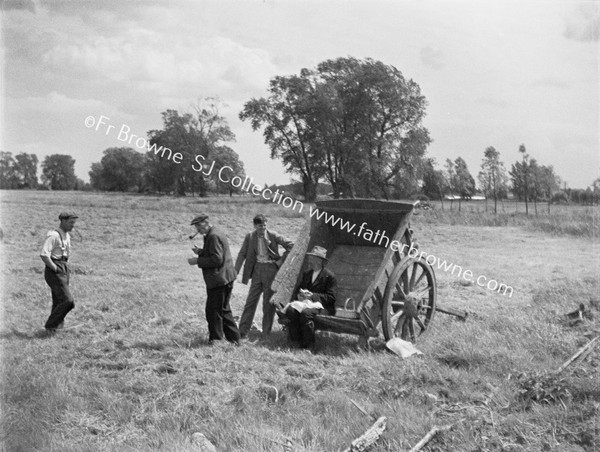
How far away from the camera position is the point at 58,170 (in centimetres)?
2105

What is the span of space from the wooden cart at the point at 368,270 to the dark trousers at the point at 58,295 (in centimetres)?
279

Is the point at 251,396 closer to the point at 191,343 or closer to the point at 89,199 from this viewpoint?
the point at 191,343

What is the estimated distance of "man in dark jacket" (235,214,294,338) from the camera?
825 centimetres

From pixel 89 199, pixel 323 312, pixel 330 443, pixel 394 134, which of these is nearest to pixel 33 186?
pixel 89 199

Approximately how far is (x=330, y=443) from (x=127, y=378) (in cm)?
251

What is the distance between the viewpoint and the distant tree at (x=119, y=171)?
65.1 feet

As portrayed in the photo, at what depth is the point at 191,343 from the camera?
7.49 metres

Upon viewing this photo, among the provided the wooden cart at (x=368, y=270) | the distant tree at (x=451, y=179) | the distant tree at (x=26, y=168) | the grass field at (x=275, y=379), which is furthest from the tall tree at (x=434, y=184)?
the wooden cart at (x=368, y=270)

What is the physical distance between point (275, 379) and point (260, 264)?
7.72 ft

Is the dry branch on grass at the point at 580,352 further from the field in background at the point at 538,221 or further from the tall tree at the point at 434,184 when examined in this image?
the tall tree at the point at 434,184

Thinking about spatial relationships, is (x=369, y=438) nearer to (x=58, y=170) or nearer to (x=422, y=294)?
(x=422, y=294)

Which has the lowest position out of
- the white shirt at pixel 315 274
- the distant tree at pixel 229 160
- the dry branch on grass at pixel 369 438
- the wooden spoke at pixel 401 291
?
the dry branch on grass at pixel 369 438

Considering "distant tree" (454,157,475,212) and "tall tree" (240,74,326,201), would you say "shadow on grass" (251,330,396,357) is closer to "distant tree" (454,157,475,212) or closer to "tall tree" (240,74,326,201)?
"tall tree" (240,74,326,201)

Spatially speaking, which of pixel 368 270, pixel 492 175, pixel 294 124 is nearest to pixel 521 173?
pixel 492 175
